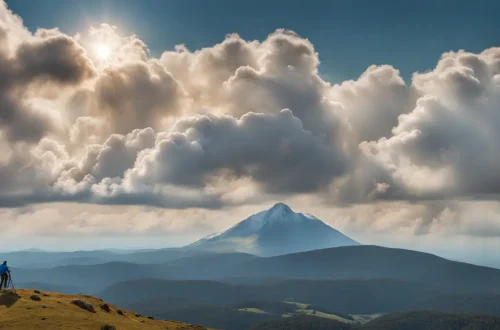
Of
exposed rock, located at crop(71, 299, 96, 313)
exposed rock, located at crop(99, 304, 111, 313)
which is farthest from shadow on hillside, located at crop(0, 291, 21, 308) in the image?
exposed rock, located at crop(99, 304, 111, 313)

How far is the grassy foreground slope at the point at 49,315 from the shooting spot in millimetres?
80188

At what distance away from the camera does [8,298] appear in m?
89.7

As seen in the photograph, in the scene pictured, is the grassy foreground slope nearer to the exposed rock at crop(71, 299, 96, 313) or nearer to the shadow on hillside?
the shadow on hillside

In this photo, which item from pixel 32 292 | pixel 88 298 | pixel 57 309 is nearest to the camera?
pixel 57 309

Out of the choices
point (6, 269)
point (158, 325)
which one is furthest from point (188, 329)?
point (6, 269)

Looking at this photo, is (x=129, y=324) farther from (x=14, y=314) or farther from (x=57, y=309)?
(x=14, y=314)

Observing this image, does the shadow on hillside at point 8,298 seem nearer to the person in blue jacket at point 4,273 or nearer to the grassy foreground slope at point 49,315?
the grassy foreground slope at point 49,315

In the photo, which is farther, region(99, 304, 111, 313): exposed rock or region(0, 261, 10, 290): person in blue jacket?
region(99, 304, 111, 313): exposed rock

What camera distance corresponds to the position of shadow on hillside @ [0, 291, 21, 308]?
8744 cm

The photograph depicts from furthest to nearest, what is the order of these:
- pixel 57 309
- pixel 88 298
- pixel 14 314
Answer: pixel 88 298 < pixel 57 309 < pixel 14 314

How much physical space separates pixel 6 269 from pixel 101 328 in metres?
22.3

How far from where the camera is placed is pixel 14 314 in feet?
271

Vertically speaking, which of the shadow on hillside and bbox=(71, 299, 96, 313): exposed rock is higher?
the shadow on hillside

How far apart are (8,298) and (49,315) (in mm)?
10072
